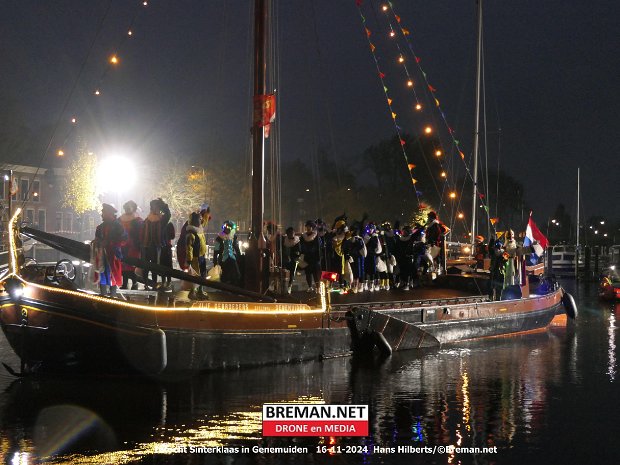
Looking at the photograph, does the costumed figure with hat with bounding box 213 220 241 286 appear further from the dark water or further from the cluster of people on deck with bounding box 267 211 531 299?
the dark water

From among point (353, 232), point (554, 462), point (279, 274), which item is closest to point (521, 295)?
point (353, 232)

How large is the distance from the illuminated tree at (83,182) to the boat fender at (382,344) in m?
43.8

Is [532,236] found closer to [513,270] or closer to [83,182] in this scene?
[513,270]

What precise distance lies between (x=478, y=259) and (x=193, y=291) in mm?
12988

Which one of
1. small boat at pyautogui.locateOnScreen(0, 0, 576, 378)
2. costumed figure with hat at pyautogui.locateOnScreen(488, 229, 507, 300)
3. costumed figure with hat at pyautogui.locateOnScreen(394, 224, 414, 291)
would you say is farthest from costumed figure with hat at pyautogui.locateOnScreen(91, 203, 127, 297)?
costumed figure with hat at pyautogui.locateOnScreen(488, 229, 507, 300)

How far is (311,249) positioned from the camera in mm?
19109

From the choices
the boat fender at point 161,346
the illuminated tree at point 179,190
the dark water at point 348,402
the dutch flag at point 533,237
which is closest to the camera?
the dark water at point 348,402

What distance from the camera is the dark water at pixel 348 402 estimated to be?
934cm

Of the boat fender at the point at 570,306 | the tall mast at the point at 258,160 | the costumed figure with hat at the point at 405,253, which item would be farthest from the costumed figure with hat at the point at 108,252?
the boat fender at the point at 570,306

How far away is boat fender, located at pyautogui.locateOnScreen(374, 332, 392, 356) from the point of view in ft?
54.6

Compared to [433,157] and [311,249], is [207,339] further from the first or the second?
[433,157]

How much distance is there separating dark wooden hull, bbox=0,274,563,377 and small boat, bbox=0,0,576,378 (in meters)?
0.02

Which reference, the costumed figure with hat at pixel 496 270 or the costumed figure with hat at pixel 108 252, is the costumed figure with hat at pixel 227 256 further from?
the costumed figure with hat at pixel 496 270

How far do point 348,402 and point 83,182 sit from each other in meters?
48.2
